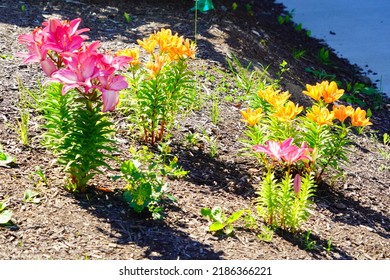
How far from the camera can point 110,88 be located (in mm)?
2941

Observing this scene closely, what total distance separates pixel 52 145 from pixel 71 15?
3.46 m

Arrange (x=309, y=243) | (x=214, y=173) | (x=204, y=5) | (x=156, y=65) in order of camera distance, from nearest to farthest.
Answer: (x=309, y=243)
(x=156, y=65)
(x=214, y=173)
(x=204, y=5)

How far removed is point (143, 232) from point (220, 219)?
411mm

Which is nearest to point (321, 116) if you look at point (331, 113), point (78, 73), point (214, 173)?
point (331, 113)

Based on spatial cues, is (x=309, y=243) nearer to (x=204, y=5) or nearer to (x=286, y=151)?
(x=286, y=151)

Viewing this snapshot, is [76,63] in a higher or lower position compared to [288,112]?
higher

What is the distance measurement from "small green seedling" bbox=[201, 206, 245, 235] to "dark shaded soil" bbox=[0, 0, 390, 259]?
5cm

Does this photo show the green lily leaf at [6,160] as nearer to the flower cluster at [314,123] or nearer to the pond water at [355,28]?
the flower cluster at [314,123]

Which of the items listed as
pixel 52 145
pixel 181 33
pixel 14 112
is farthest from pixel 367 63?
pixel 52 145

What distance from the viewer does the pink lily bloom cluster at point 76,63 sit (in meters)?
2.89

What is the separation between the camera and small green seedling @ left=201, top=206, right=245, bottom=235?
3.24 meters

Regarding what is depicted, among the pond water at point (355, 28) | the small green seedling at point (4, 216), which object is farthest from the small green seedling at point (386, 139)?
the small green seedling at point (4, 216)
